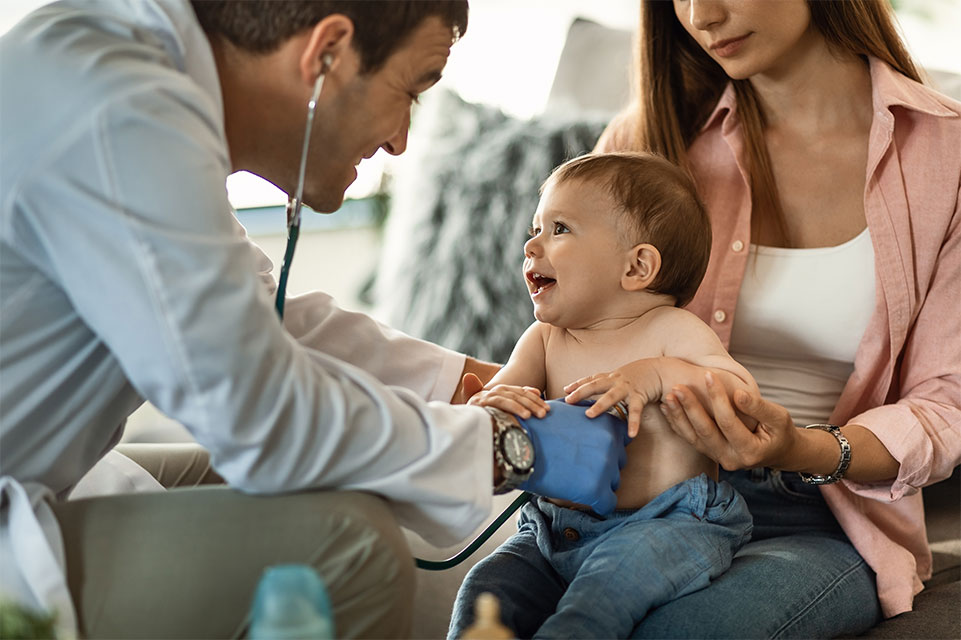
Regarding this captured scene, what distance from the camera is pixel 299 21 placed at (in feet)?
3.76

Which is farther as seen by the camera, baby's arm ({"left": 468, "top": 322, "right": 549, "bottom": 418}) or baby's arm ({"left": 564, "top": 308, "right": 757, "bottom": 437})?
baby's arm ({"left": 468, "top": 322, "right": 549, "bottom": 418})

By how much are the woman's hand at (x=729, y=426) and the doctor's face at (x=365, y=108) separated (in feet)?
1.59

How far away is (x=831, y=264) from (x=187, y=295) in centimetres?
108

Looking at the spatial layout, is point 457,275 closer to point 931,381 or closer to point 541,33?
point 931,381

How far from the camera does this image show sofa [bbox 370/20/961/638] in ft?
7.13

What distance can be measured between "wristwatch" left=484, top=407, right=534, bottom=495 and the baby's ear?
32 cm

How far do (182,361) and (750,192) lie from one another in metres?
1.06

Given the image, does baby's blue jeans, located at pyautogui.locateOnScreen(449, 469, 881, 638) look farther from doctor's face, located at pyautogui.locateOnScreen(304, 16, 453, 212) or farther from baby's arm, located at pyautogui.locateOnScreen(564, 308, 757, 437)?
doctor's face, located at pyautogui.locateOnScreen(304, 16, 453, 212)

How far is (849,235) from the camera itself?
1.66 m

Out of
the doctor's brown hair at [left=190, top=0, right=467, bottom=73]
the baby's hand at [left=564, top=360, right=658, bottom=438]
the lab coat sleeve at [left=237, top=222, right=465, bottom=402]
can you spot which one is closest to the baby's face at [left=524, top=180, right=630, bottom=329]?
the baby's hand at [left=564, top=360, right=658, bottom=438]

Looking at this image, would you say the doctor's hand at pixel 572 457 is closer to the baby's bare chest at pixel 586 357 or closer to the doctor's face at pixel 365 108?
the baby's bare chest at pixel 586 357

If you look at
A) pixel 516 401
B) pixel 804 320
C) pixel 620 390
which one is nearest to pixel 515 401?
pixel 516 401

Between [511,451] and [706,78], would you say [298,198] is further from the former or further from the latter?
[706,78]

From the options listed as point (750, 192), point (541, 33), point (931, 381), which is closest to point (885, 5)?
point (750, 192)
